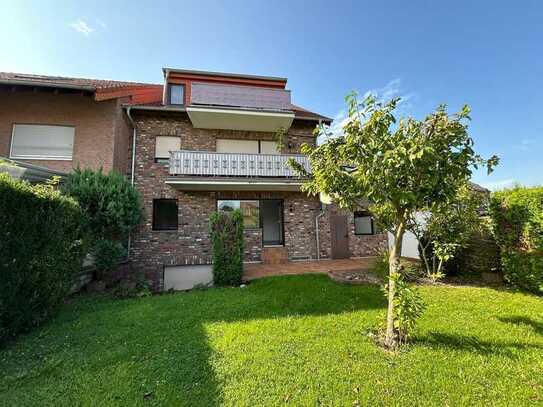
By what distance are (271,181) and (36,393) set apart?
8636mm

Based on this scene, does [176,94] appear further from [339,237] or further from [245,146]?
[339,237]

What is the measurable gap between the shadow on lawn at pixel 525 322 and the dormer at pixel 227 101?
9.88 meters

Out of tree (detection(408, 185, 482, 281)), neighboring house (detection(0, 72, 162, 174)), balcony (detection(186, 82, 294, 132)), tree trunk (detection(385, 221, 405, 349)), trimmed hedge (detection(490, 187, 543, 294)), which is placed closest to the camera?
tree trunk (detection(385, 221, 405, 349))

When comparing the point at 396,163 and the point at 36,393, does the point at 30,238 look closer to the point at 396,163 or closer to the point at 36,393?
the point at 36,393

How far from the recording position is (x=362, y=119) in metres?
3.54

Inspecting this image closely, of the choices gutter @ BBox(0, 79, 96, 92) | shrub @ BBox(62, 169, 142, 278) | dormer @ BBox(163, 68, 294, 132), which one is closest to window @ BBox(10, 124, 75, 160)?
gutter @ BBox(0, 79, 96, 92)

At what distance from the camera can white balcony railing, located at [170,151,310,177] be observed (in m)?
9.90

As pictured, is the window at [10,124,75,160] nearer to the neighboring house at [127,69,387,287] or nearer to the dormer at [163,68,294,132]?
the neighboring house at [127,69,387,287]

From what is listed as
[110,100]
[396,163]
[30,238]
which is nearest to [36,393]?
[30,238]

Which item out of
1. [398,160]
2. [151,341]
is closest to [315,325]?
[151,341]

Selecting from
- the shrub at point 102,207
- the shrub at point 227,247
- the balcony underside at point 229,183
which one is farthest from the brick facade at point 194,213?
the shrub at point 227,247

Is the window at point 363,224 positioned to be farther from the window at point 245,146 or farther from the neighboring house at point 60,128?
the neighboring house at point 60,128

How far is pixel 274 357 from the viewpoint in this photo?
126 inches

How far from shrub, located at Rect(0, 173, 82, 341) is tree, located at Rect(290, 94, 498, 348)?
15.1 feet
